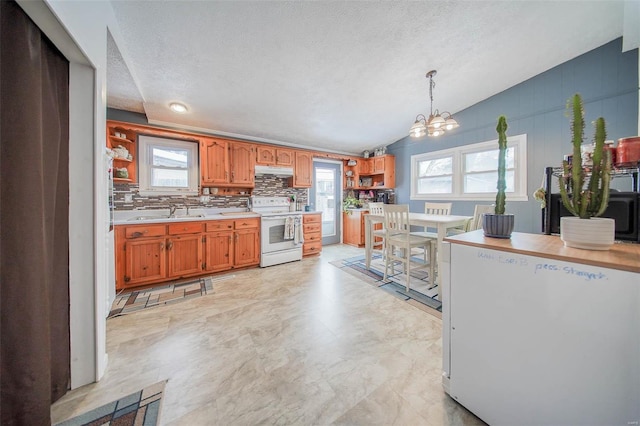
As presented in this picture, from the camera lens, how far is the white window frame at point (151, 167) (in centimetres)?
328

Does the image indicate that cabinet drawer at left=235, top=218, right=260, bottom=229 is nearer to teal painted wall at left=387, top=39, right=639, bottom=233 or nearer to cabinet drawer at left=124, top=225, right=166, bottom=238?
cabinet drawer at left=124, top=225, right=166, bottom=238

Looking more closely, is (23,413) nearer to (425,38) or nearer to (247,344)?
(247,344)

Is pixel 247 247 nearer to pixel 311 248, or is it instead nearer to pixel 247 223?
pixel 247 223

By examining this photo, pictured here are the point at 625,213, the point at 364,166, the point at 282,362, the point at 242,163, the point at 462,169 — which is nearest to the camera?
→ the point at 625,213

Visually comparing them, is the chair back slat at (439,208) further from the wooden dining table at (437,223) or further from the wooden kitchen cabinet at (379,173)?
the wooden kitchen cabinet at (379,173)

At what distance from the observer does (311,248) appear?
4.38 metres

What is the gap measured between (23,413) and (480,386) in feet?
7.09

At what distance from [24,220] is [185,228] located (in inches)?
85.4

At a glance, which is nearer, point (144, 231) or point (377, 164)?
point (144, 231)

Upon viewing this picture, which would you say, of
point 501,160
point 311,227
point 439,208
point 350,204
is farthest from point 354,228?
point 501,160

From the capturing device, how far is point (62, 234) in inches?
49.8

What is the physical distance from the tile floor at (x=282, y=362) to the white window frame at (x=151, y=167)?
1.87 m

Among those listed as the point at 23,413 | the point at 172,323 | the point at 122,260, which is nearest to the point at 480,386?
the point at 23,413

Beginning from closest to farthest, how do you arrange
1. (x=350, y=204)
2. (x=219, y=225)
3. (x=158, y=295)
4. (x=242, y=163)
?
(x=158, y=295) → (x=219, y=225) → (x=242, y=163) → (x=350, y=204)
